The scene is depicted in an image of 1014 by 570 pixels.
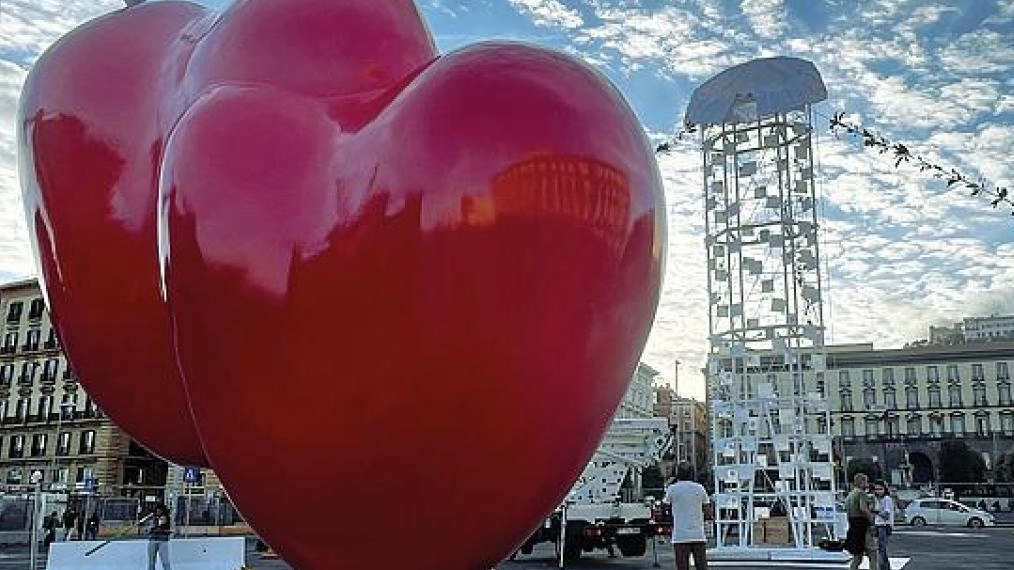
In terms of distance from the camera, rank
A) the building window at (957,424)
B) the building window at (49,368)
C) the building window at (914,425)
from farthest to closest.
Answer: the building window at (914,425) → the building window at (957,424) → the building window at (49,368)

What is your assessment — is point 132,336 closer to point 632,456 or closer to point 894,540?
point 632,456

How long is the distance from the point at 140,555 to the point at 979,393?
87.2m

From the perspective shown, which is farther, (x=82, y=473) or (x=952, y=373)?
(x=952, y=373)

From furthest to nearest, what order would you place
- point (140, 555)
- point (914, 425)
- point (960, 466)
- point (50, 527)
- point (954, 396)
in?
1. point (914, 425)
2. point (954, 396)
3. point (960, 466)
4. point (50, 527)
5. point (140, 555)

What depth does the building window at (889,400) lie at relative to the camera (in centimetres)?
8944

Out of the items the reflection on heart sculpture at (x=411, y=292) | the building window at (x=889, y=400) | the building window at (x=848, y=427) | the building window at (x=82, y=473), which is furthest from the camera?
the building window at (x=848, y=427)

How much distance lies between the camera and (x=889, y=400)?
8944cm

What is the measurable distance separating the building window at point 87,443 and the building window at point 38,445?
2807 millimetres

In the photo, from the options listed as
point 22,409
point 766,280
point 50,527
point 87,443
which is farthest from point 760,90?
point 22,409

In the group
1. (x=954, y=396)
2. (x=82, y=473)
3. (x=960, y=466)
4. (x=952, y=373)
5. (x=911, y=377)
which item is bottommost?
(x=82, y=473)

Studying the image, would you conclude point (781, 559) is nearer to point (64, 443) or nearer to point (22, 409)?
point (64, 443)

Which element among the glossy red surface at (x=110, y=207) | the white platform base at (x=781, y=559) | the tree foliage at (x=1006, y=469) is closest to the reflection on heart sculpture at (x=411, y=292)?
the glossy red surface at (x=110, y=207)

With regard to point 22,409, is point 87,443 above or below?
below

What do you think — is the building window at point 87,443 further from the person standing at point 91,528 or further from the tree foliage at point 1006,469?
the tree foliage at point 1006,469
